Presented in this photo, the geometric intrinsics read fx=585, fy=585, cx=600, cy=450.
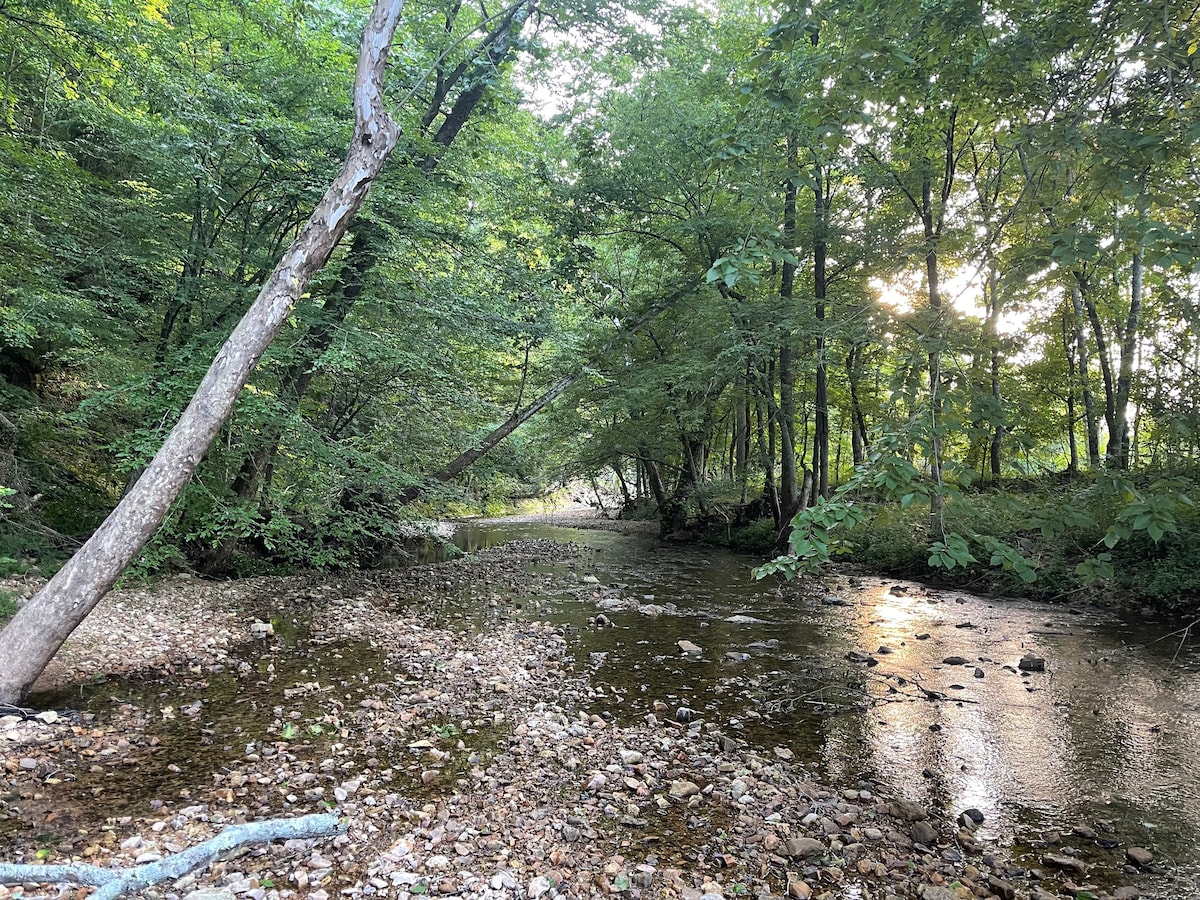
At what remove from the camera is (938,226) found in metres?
13.6

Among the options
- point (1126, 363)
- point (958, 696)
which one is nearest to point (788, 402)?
point (1126, 363)

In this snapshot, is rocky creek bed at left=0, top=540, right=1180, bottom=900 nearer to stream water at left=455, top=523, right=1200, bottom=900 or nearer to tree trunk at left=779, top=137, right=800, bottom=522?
stream water at left=455, top=523, right=1200, bottom=900

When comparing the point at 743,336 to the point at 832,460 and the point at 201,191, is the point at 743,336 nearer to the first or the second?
the point at 201,191

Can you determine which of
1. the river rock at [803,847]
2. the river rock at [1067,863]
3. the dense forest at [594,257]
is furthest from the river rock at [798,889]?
the dense forest at [594,257]

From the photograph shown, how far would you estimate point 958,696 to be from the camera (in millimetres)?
→ 6500

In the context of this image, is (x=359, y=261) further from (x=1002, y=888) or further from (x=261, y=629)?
(x=1002, y=888)

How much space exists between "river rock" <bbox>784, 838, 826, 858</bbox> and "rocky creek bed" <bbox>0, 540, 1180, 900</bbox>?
1 centimetres

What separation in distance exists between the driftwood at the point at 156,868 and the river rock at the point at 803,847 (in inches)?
119

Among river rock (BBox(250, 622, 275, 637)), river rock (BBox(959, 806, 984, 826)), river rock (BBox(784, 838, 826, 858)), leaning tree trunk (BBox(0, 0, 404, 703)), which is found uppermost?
leaning tree trunk (BBox(0, 0, 404, 703))

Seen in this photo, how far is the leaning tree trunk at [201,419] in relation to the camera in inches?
199

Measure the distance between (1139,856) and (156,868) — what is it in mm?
5890

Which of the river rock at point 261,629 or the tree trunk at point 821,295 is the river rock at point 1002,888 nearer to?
the river rock at point 261,629

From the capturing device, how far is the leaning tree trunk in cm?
505

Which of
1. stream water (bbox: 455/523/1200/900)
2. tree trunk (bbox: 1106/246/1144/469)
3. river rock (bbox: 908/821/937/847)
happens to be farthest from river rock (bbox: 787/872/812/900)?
tree trunk (bbox: 1106/246/1144/469)
